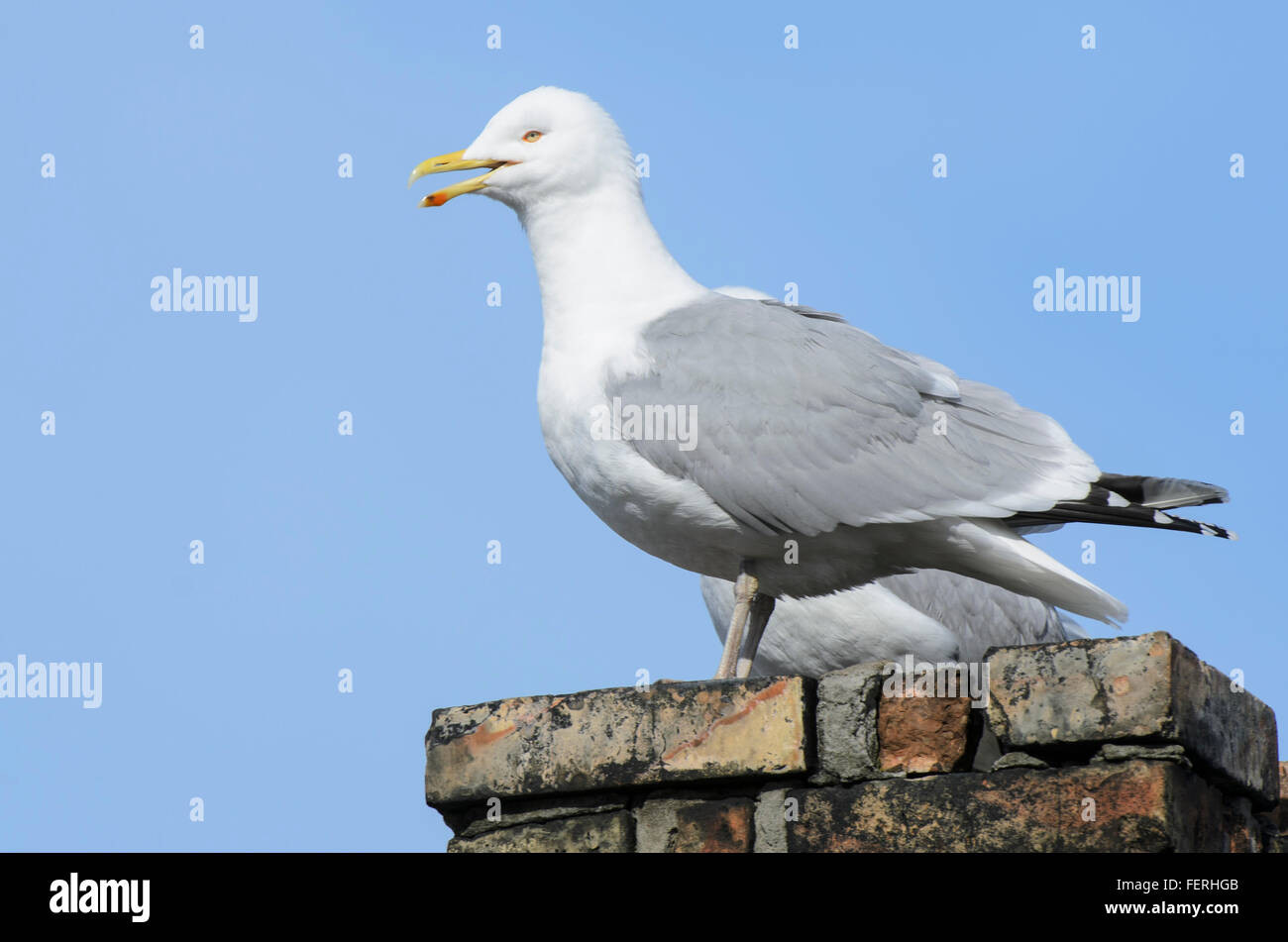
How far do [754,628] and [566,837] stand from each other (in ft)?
4.09

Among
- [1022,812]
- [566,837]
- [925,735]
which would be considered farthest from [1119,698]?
[566,837]

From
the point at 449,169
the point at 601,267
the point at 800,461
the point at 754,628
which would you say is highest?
the point at 449,169

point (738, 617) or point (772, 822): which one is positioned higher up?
point (738, 617)

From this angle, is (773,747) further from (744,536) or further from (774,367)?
(774,367)

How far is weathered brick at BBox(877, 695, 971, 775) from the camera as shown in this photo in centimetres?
457

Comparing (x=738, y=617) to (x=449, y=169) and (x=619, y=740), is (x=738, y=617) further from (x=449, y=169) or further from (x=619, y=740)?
(x=449, y=169)

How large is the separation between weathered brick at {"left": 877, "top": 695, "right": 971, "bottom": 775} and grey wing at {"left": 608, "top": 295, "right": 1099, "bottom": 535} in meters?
0.92

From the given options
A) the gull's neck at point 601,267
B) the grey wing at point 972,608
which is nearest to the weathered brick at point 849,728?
the gull's neck at point 601,267

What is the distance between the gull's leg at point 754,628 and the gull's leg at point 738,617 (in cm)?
4

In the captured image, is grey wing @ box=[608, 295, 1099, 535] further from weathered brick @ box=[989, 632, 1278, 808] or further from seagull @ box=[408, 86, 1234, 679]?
weathered brick @ box=[989, 632, 1278, 808]

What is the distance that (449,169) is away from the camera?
6629 millimetres

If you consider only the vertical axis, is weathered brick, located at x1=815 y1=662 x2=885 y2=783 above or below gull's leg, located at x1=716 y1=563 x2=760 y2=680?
below

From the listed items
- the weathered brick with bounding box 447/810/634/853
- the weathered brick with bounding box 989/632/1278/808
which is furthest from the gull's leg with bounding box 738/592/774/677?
the weathered brick with bounding box 989/632/1278/808
